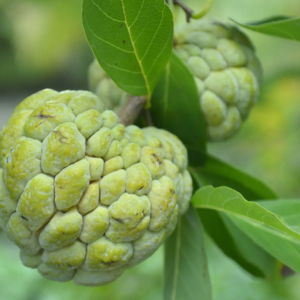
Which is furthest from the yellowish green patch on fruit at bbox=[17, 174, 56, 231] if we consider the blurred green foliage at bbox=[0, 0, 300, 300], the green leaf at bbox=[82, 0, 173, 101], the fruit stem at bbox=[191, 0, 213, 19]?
the blurred green foliage at bbox=[0, 0, 300, 300]

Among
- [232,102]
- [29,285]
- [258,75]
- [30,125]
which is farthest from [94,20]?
[29,285]

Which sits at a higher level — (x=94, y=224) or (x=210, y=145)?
(x=94, y=224)

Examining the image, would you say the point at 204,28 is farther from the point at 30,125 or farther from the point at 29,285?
the point at 29,285

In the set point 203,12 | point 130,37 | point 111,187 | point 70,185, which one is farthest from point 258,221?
point 203,12

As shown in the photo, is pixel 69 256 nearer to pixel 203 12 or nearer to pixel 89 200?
pixel 89 200

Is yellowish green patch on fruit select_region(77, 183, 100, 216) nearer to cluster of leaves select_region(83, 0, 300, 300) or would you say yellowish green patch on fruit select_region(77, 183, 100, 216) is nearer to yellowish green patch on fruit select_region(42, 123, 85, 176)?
yellowish green patch on fruit select_region(42, 123, 85, 176)

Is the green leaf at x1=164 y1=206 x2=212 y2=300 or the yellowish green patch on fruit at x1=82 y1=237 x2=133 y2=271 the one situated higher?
the yellowish green patch on fruit at x1=82 y1=237 x2=133 y2=271

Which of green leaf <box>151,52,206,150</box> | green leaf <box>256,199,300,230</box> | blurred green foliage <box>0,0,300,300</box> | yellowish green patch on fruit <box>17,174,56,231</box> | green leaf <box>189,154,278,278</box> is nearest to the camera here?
yellowish green patch on fruit <box>17,174,56,231</box>
